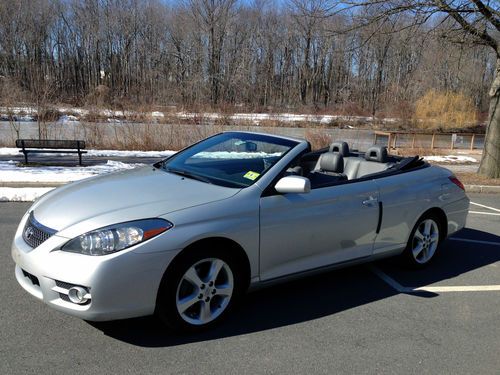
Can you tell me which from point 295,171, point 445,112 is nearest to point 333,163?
point 295,171

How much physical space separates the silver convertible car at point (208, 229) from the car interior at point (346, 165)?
0.03m

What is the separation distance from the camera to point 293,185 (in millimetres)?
3703

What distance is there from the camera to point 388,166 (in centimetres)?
520

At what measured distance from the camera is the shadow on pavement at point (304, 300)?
11.3 feet

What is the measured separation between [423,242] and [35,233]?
393 cm

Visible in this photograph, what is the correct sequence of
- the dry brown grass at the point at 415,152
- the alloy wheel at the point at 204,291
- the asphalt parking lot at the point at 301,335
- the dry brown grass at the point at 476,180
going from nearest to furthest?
the asphalt parking lot at the point at 301,335 → the alloy wheel at the point at 204,291 → the dry brown grass at the point at 476,180 → the dry brown grass at the point at 415,152

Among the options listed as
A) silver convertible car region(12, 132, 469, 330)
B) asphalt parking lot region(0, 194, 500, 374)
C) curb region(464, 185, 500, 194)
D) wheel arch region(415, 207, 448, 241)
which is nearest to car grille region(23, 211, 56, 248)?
silver convertible car region(12, 132, 469, 330)

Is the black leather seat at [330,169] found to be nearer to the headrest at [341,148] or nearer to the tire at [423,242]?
the headrest at [341,148]

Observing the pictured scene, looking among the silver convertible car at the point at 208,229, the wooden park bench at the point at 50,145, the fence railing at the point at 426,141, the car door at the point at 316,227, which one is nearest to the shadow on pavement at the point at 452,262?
the silver convertible car at the point at 208,229

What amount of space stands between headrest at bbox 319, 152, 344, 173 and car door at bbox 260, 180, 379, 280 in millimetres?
359

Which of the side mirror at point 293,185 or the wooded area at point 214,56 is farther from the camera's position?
the wooded area at point 214,56

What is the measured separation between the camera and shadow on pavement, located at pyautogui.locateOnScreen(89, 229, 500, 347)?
11.3 ft

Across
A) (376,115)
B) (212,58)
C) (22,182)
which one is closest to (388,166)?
(22,182)

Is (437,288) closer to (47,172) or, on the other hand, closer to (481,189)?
(481,189)
